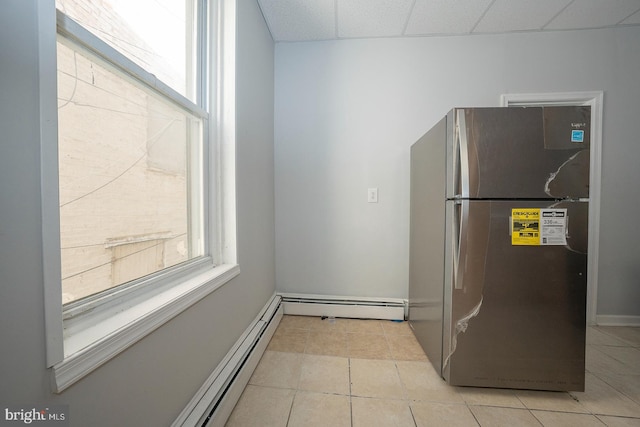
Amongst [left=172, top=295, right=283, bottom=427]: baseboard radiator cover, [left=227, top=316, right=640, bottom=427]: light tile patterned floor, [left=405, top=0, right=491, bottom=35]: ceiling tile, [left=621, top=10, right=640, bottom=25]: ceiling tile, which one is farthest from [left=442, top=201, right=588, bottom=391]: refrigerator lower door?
[left=621, top=10, right=640, bottom=25]: ceiling tile

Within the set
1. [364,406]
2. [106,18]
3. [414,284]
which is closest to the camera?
[106,18]

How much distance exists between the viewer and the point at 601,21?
171 cm

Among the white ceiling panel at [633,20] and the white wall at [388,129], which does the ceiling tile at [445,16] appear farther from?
the white ceiling panel at [633,20]

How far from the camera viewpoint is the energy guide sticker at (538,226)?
3.58ft

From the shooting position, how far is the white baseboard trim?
5.88 ft

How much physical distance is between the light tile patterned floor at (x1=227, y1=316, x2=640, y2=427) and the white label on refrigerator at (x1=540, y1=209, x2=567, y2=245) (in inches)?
32.4

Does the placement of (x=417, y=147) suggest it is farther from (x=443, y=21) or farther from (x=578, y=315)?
(x=578, y=315)

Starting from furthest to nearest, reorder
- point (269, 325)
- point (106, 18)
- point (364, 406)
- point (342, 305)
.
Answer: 1. point (342, 305)
2. point (269, 325)
3. point (364, 406)
4. point (106, 18)

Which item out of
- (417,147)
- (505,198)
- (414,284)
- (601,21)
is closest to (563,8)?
(601,21)

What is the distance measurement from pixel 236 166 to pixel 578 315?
1939 millimetres

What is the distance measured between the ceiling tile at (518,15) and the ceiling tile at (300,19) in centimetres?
119

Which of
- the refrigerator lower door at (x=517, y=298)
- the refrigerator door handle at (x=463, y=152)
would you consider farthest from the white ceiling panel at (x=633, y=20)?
the refrigerator door handle at (x=463, y=152)

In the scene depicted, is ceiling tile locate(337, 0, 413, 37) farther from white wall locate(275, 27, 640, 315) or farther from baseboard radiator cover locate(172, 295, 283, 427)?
baseboard radiator cover locate(172, 295, 283, 427)

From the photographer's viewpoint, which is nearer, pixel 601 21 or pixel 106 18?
pixel 106 18
